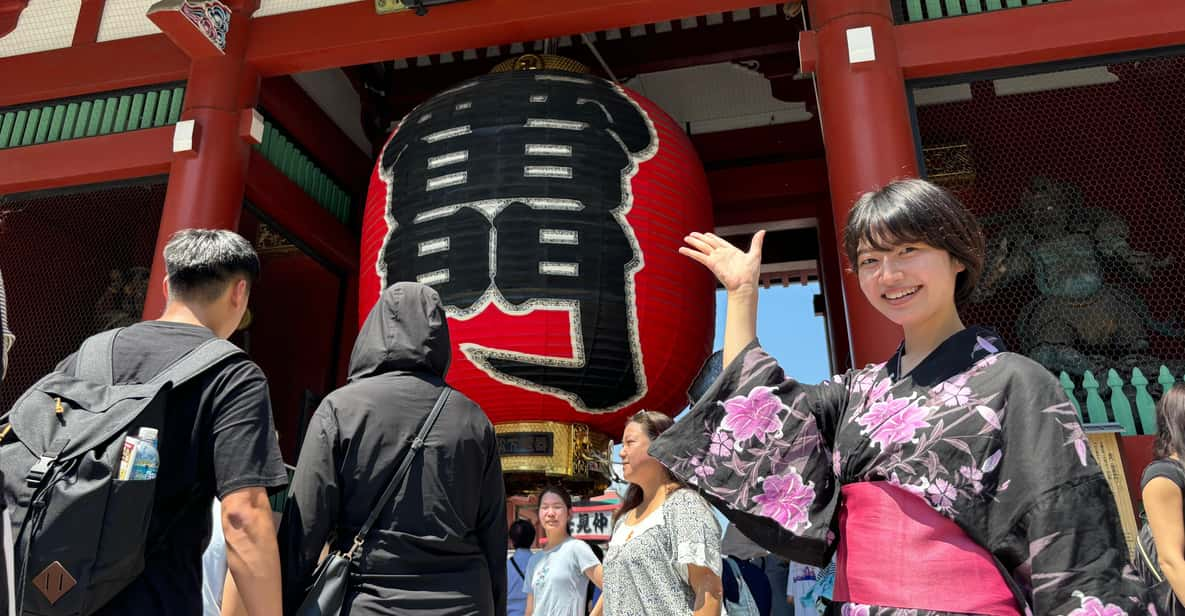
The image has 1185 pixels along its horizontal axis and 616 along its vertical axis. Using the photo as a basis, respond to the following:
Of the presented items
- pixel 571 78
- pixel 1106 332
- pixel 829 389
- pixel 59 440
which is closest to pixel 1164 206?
pixel 1106 332

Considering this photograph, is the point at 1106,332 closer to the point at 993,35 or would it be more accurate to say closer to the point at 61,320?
the point at 993,35

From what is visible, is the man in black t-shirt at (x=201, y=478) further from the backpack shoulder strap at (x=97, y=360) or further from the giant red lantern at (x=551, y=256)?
the giant red lantern at (x=551, y=256)

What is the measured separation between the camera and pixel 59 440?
51.4 inches

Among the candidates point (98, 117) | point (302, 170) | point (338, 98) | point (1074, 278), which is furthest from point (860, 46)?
point (98, 117)

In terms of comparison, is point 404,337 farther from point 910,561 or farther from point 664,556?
point 910,561

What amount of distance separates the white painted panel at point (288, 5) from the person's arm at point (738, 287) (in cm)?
447

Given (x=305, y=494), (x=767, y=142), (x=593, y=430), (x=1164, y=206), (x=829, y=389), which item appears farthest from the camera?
(x=767, y=142)

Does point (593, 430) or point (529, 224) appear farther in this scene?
point (593, 430)

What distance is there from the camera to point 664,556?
234 centimetres

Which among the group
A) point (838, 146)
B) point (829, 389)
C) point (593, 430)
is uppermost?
point (838, 146)

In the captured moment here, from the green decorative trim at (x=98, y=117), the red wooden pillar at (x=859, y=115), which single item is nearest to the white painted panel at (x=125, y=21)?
the green decorative trim at (x=98, y=117)

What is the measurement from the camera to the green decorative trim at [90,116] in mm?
Result: 5188

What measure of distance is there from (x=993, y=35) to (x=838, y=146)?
0.99 metres

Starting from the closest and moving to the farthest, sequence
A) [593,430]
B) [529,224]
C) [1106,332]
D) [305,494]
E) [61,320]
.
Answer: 1. [305,494]
2. [529,224]
3. [593,430]
4. [1106,332]
5. [61,320]
